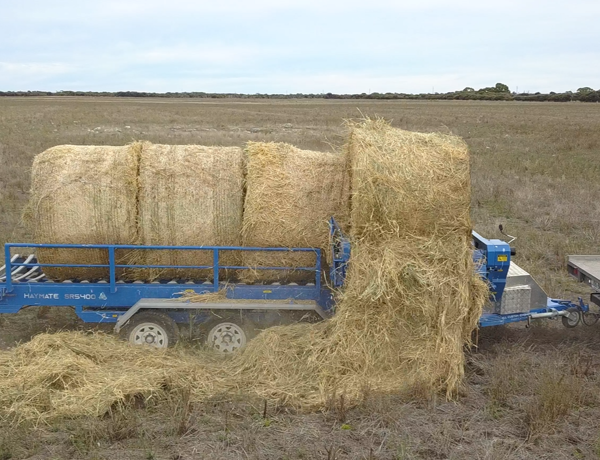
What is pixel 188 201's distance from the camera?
7.37 m

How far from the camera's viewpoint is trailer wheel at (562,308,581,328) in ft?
24.9

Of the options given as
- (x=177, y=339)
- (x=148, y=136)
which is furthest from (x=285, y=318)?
(x=148, y=136)

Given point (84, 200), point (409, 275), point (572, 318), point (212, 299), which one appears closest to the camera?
point (409, 275)

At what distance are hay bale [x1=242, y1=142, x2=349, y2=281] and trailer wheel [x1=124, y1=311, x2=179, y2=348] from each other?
1.14 metres

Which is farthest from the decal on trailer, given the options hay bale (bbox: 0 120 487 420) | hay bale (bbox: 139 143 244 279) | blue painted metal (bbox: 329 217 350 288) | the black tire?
blue painted metal (bbox: 329 217 350 288)

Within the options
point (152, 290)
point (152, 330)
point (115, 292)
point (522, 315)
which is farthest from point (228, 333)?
point (522, 315)

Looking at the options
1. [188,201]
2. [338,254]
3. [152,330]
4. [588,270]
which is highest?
[188,201]

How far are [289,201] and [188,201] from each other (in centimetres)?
124

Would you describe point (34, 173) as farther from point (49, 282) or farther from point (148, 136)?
point (148, 136)

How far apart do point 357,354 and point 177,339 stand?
228 cm

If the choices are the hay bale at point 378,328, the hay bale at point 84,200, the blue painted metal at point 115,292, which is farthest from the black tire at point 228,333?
the hay bale at point 84,200

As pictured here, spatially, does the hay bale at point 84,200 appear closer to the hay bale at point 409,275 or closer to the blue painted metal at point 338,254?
the blue painted metal at point 338,254

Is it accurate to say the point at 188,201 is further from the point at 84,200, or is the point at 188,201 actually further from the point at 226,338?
the point at 226,338

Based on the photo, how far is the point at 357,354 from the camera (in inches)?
→ 243
